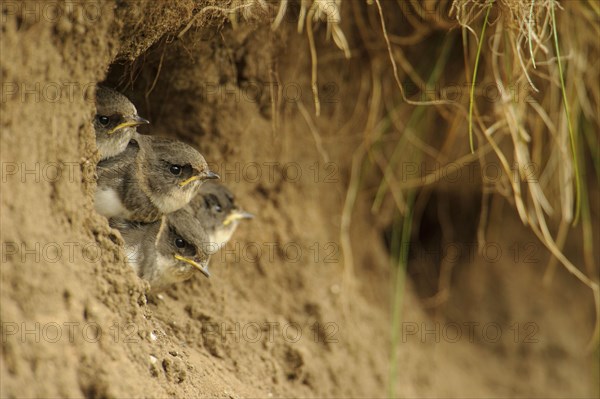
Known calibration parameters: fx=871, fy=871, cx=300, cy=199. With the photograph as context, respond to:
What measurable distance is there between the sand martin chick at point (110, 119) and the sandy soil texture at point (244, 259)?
0.70ft

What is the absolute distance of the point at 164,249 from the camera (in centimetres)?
389

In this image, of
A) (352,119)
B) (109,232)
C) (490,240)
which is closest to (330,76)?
(352,119)

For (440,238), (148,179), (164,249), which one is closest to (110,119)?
(148,179)

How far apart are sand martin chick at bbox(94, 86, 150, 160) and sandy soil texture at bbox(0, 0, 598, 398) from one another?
0.21 metres

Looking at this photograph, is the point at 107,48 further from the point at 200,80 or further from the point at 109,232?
the point at 200,80

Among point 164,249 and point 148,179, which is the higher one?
point 148,179

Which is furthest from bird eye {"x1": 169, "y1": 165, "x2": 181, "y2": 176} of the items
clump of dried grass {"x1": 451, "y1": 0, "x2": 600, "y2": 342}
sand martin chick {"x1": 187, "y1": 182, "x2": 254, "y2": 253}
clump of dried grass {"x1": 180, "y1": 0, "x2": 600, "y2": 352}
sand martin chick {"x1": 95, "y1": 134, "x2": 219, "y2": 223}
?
clump of dried grass {"x1": 451, "y1": 0, "x2": 600, "y2": 342}

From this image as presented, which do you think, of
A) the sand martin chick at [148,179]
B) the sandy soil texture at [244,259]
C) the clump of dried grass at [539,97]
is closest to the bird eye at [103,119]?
the sand martin chick at [148,179]

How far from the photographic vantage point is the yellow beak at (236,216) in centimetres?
453

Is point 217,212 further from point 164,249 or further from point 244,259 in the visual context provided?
point 164,249

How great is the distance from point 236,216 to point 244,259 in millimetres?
278

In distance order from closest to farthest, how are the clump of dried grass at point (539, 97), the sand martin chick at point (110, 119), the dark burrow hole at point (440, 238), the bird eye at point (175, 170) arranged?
the sand martin chick at point (110, 119) < the bird eye at point (175, 170) < the clump of dried grass at point (539, 97) < the dark burrow hole at point (440, 238)

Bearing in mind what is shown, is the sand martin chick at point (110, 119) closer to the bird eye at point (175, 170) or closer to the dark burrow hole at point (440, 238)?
the bird eye at point (175, 170)

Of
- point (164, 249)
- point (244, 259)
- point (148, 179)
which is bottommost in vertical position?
point (244, 259)
